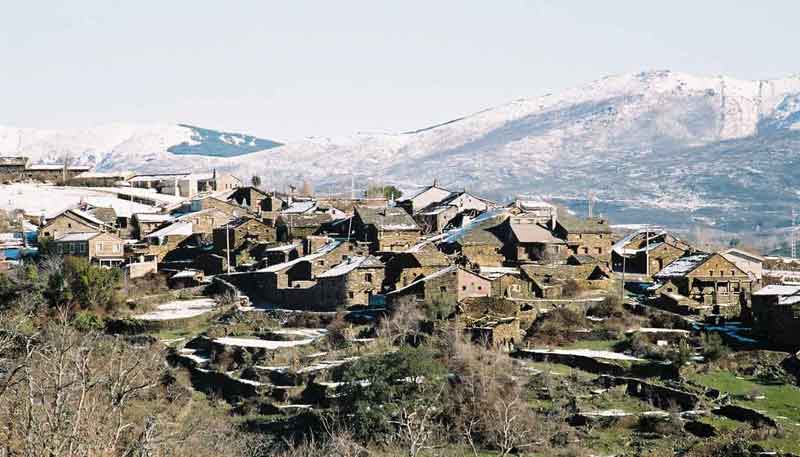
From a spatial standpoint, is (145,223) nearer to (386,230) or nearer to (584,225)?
(386,230)

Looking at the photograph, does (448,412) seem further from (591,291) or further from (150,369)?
(591,291)

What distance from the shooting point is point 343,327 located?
4019 cm

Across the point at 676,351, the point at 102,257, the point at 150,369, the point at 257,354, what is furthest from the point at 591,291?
the point at 102,257

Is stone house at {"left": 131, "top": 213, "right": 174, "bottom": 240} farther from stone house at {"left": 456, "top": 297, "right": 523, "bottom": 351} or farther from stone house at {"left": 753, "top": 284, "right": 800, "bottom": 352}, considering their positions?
stone house at {"left": 753, "top": 284, "right": 800, "bottom": 352}

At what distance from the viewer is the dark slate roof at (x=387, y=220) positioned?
49.9m

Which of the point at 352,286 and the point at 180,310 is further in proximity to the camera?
the point at 180,310

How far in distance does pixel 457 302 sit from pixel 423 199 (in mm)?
23042

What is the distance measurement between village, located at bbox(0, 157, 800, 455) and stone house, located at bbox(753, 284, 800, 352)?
7 cm

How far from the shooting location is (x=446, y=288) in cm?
4103

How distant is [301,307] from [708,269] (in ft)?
42.0

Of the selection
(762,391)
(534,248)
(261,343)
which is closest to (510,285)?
(534,248)

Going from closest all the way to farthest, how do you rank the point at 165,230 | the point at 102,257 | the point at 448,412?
the point at 448,412, the point at 102,257, the point at 165,230

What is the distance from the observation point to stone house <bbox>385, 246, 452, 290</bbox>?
141 ft

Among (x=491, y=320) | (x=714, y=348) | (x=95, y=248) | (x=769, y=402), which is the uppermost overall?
(x=95, y=248)
